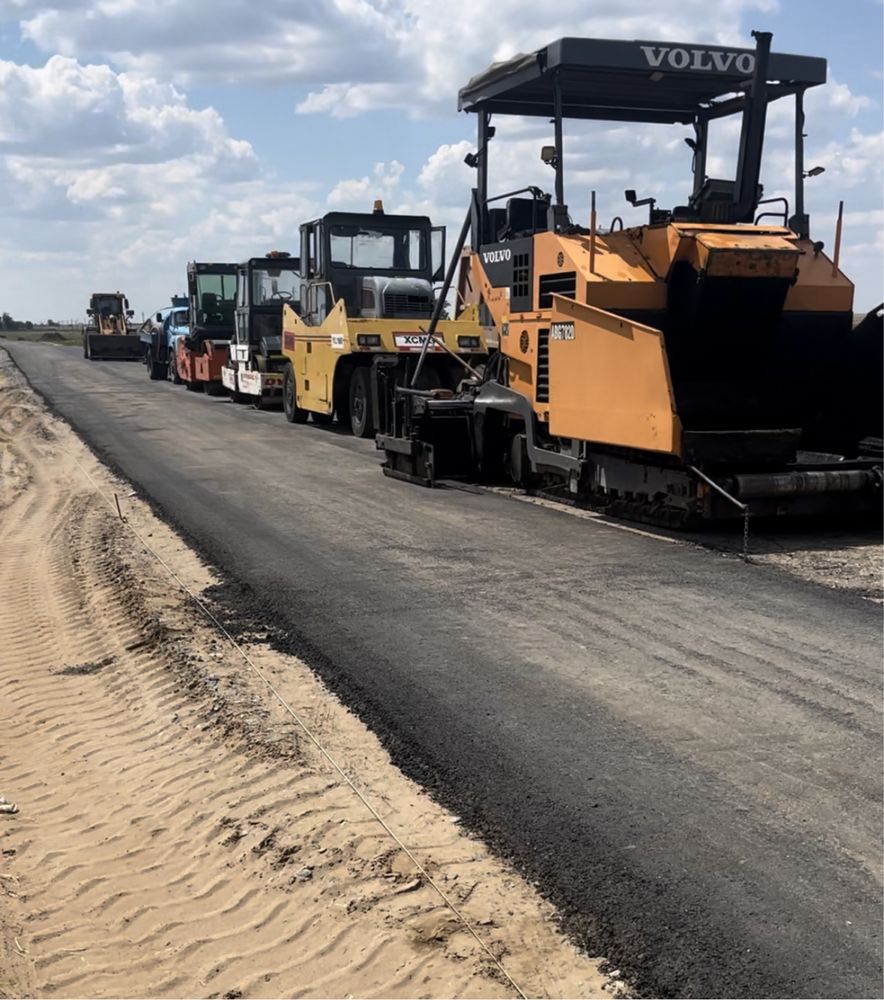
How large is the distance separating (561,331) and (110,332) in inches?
1588

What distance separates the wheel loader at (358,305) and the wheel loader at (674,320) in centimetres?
476

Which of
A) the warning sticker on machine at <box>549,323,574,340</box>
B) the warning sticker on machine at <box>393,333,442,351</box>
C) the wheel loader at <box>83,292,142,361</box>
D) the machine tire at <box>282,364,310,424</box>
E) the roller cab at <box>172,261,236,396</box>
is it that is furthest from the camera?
the wheel loader at <box>83,292,142,361</box>

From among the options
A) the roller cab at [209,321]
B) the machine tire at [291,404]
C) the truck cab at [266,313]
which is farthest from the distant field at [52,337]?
the machine tire at [291,404]

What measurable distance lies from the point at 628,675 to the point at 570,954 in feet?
7.49

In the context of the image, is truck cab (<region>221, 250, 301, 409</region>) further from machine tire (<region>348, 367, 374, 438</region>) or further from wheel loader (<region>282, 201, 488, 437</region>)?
machine tire (<region>348, 367, 374, 438</region>)

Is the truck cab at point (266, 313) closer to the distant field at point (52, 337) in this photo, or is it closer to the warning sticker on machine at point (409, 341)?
the warning sticker on machine at point (409, 341)

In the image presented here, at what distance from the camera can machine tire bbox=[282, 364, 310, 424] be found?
19.0 meters

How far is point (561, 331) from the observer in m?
9.38

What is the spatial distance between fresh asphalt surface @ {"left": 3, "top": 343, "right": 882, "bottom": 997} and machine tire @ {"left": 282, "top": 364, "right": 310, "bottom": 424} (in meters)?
9.45

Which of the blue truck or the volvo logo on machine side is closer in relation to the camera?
the volvo logo on machine side

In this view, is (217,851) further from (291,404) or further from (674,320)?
(291,404)

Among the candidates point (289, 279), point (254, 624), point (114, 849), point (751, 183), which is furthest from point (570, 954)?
point (289, 279)

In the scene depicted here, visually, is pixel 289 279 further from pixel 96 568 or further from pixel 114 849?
pixel 114 849

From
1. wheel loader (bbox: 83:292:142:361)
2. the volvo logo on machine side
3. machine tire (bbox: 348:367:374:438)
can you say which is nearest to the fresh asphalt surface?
the volvo logo on machine side
